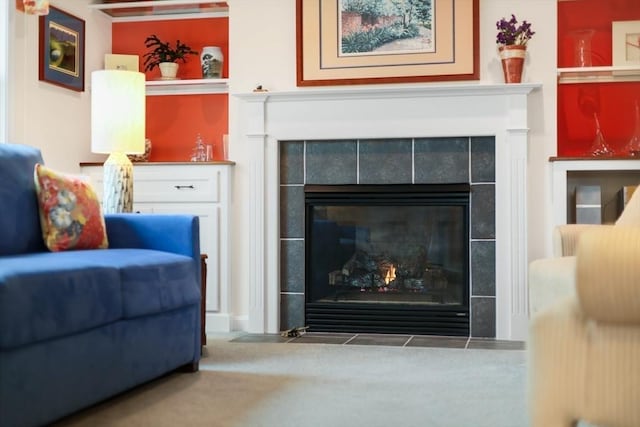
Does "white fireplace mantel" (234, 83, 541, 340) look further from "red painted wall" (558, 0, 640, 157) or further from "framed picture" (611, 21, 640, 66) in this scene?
"framed picture" (611, 21, 640, 66)

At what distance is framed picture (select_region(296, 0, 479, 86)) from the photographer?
4168 millimetres

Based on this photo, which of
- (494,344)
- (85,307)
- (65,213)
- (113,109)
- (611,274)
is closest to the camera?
(611,274)

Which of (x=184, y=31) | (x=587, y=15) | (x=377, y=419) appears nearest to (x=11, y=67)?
(x=184, y=31)

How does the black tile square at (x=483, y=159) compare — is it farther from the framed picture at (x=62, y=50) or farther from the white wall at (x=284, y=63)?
the framed picture at (x=62, y=50)

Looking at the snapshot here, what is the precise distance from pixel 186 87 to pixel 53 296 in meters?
2.87

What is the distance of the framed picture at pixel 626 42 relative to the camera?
4293 mm

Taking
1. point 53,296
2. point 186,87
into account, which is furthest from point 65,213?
point 186,87

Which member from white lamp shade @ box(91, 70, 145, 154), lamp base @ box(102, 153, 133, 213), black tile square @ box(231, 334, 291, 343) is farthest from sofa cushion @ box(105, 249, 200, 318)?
black tile square @ box(231, 334, 291, 343)

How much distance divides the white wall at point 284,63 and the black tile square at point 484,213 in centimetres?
22

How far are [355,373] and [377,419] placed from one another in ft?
2.43

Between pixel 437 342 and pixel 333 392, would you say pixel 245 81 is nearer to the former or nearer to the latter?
pixel 437 342

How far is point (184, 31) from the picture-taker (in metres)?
4.92

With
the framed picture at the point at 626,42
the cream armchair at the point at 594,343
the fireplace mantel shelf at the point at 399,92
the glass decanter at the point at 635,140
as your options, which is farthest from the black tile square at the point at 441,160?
the cream armchair at the point at 594,343

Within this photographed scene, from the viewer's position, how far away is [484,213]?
13.5 ft
